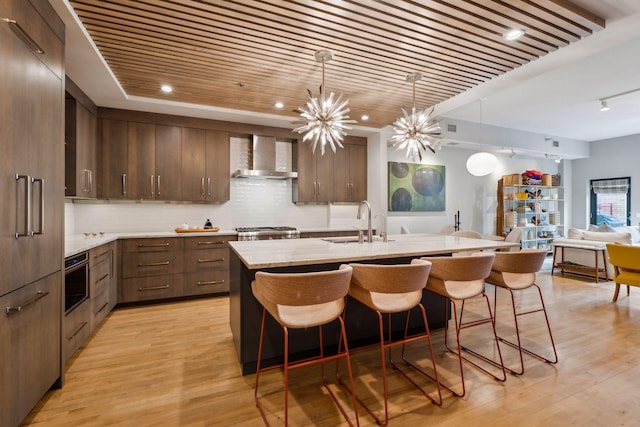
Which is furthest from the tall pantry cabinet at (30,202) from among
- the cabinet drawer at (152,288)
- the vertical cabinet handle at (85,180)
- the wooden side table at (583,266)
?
the wooden side table at (583,266)

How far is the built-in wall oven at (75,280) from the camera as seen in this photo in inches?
96.8

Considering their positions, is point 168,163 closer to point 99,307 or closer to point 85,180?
point 85,180

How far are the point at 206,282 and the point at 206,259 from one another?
32 cm

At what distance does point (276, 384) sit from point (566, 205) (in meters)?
9.91

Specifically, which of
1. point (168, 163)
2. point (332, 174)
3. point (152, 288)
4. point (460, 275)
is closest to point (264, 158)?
point (332, 174)

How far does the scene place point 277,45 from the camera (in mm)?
2691

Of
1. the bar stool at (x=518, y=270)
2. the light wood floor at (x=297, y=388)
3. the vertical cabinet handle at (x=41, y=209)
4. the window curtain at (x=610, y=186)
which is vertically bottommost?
the light wood floor at (x=297, y=388)

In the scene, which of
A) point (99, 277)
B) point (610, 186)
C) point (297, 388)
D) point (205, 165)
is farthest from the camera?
point (610, 186)

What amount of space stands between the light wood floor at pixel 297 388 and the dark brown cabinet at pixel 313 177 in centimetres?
→ 265

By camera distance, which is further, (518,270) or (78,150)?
(78,150)

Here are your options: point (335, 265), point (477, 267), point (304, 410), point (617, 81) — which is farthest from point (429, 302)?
point (617, 81)

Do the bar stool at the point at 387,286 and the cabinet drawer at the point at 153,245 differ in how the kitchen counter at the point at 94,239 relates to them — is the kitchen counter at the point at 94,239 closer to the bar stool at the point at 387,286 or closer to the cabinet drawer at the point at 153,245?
the cabinet drawer at the point at 153,245

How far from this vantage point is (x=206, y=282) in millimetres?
4184

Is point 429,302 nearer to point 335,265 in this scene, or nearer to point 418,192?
point 335,265
